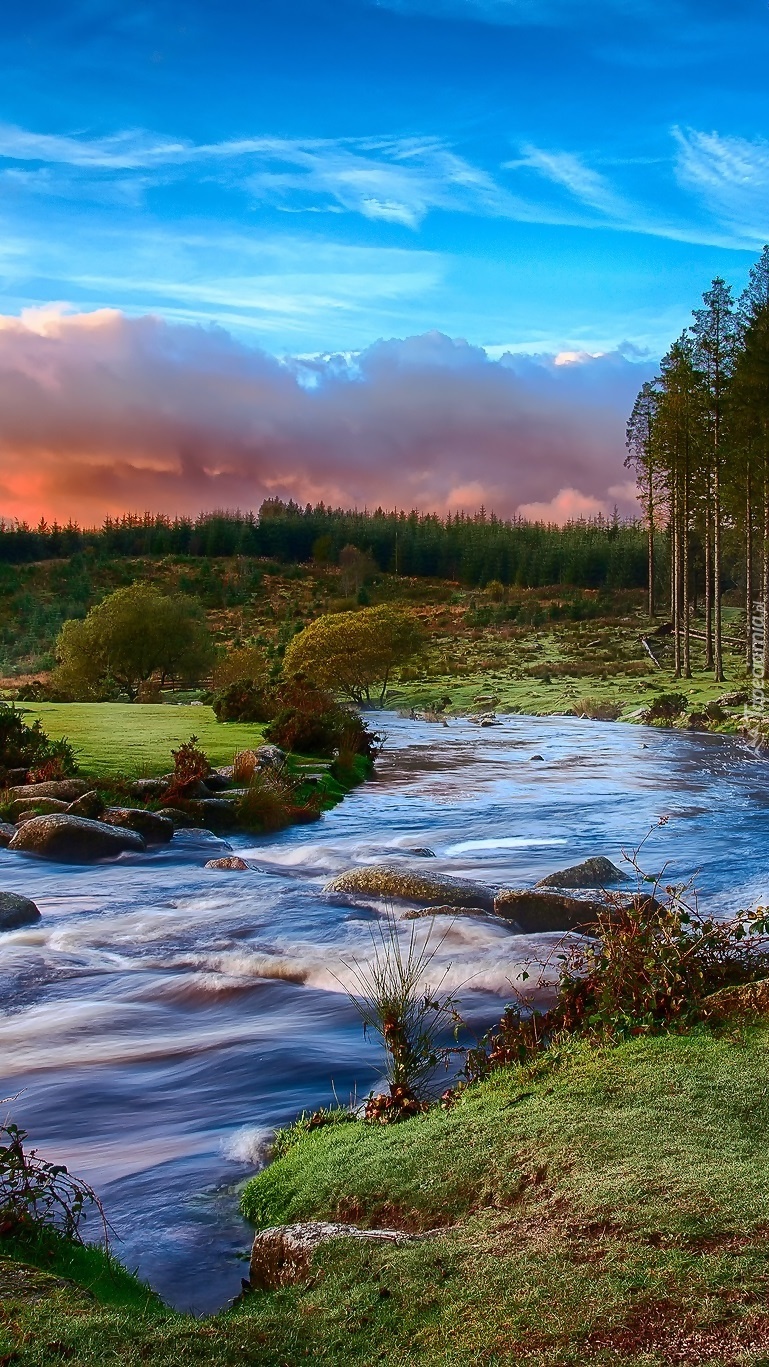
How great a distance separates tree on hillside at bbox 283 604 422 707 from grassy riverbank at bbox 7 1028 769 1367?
40.5 meters

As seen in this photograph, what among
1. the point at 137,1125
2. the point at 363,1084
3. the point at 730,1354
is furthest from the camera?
the point at 363,1084

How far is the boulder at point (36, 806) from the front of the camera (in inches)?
688

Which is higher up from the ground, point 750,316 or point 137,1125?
point 750,316

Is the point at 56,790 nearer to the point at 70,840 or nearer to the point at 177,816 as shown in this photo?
the point at 177,816

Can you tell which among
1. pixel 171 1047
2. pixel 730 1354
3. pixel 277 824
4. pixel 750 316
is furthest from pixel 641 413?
pixel 730 1354

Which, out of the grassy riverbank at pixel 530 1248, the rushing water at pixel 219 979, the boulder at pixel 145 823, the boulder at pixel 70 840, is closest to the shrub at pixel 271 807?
the rushing water at pixel 219 979

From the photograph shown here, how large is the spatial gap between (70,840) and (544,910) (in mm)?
7347

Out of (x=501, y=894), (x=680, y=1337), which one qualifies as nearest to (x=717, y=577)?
(x=501, y=894)

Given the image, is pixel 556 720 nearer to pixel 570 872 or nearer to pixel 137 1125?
pixel 570 872

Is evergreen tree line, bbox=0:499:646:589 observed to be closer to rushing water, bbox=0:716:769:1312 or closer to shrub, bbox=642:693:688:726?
shrub, bbox=642:693:688:726

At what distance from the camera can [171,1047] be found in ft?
28.5

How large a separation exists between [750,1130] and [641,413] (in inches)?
2414

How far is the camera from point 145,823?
56.4 feet

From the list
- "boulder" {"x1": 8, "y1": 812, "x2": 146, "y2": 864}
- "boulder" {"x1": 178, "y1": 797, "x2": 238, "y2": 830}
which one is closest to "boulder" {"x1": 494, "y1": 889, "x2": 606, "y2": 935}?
"boulder" {"x1": 8, "y1": 812, "x2": 146, "y2": 864}
